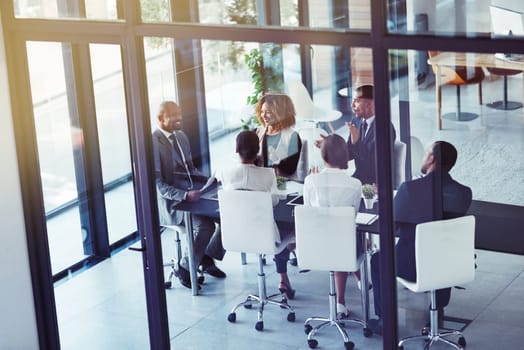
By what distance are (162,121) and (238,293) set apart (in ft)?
3.42

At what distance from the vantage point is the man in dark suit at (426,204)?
13.6 feet

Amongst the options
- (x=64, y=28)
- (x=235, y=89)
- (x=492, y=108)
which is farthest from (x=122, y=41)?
(x=492, y=108)

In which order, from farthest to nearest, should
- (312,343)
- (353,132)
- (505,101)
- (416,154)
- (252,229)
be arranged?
1. (252,229)
2. (312,343)
3. (353,132)
4. (416,154)
5. (505,101)

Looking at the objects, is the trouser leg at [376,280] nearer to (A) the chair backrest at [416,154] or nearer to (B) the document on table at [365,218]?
(B) the document on table at [365,218]

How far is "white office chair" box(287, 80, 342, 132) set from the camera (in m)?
4.52

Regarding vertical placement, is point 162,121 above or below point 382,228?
above

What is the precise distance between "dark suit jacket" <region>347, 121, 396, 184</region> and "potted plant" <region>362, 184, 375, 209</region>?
2 centimetres

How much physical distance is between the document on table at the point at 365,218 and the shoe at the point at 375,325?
486mm

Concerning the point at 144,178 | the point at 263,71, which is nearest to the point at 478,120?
the point at 263,71

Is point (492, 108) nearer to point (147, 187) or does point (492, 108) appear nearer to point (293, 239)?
point (293, 239)

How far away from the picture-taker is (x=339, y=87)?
4418 mm

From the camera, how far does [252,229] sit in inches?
195

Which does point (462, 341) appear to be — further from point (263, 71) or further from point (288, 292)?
point (263, 71)

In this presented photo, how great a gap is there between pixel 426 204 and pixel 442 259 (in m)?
0.27
